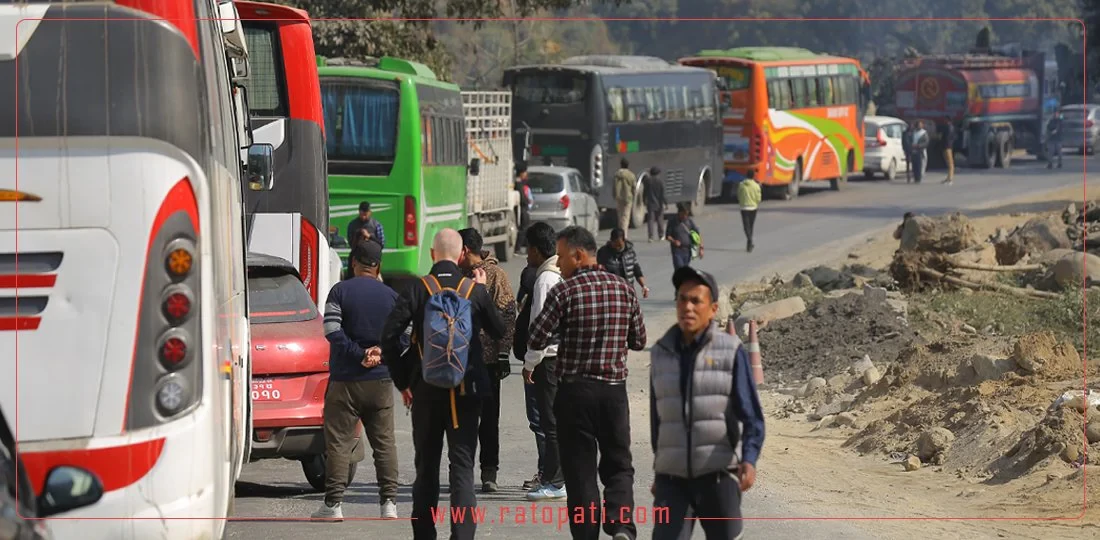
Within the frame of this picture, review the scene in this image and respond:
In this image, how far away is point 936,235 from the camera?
73.2 feet

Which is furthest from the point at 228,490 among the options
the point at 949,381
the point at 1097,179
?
the point at 1097,179

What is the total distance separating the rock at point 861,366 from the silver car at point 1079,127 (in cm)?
4994

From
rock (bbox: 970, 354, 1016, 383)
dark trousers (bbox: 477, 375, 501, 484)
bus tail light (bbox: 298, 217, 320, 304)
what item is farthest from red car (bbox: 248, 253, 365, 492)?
rock (bbox: 970, 354, 1016, 383)

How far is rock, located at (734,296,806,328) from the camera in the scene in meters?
19.2

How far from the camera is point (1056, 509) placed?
995 cm

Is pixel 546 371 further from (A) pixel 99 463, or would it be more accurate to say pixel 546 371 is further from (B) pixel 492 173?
(B) pixel 492 173

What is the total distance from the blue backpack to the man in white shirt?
57.7 inches

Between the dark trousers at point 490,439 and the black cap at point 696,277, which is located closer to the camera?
the black cap at point 696,277

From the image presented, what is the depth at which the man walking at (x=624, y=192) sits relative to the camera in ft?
106

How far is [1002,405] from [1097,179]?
142 feet

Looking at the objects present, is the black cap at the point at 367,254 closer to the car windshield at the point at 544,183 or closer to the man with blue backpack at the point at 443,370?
the man with blue backpack at the point at 443,370

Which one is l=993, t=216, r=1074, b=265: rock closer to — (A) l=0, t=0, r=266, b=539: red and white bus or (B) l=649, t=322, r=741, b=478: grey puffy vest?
(B) l=649, t=322, r=741, b=478: grey puffy vest

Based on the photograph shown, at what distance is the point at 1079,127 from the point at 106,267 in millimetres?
63091

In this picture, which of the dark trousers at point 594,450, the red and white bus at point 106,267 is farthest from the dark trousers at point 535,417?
the red and white bus at point 106,267
